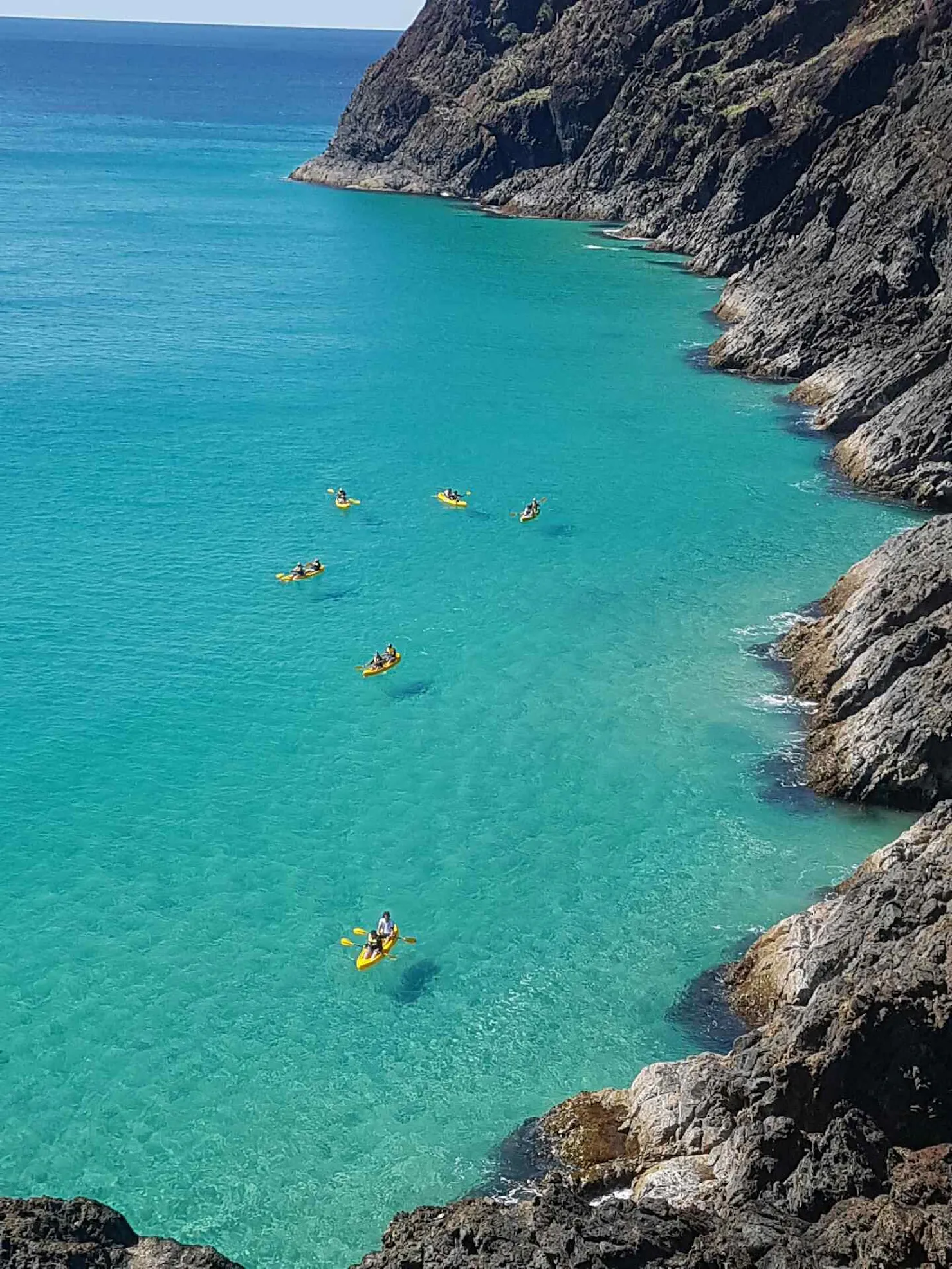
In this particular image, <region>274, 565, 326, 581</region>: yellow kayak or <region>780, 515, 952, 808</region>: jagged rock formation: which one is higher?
<region>780, 515, 952, 808</region>: jagged rock formation

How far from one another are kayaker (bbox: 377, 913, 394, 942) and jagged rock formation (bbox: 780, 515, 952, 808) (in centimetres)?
1610

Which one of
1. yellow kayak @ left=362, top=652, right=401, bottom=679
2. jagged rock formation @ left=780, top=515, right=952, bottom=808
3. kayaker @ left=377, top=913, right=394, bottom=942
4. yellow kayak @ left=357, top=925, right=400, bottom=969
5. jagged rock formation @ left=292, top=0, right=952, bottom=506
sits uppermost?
jagged rock formation @ left=292, top=0, right=952, bottom=506

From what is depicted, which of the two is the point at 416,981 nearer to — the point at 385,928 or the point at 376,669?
the point at 385,928

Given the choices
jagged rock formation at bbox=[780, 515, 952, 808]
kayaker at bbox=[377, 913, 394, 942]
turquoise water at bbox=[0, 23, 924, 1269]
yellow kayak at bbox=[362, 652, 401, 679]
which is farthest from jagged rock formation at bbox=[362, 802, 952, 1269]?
yellow kayak at bbox=[362, 652, 401, 679]

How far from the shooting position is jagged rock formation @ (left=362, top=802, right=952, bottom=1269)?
23094 millimetres

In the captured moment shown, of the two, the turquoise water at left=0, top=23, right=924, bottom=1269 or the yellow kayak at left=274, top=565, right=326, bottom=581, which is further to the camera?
the yellow kayak at left=274, top=565, right=326, bottom=581

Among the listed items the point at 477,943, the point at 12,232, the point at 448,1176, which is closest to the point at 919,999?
the point at 448,1176

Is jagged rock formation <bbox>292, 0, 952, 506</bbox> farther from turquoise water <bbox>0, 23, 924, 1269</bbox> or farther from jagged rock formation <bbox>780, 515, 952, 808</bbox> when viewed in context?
jagged rock formation <bbox>780, 515, 952, 808</bbox>

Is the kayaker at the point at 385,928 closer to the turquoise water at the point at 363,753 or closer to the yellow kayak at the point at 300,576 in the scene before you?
the turquoise water at the point at 363,753

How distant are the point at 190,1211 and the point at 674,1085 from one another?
11473 millimetres

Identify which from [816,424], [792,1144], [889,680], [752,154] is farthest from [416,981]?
[752,154]

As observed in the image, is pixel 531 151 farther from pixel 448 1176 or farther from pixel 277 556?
pixel 448 1176

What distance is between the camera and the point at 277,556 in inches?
2559

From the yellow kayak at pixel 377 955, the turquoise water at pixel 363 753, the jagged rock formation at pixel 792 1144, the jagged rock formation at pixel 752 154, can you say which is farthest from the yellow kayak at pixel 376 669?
the jagged rock formation at pixel 752 154
